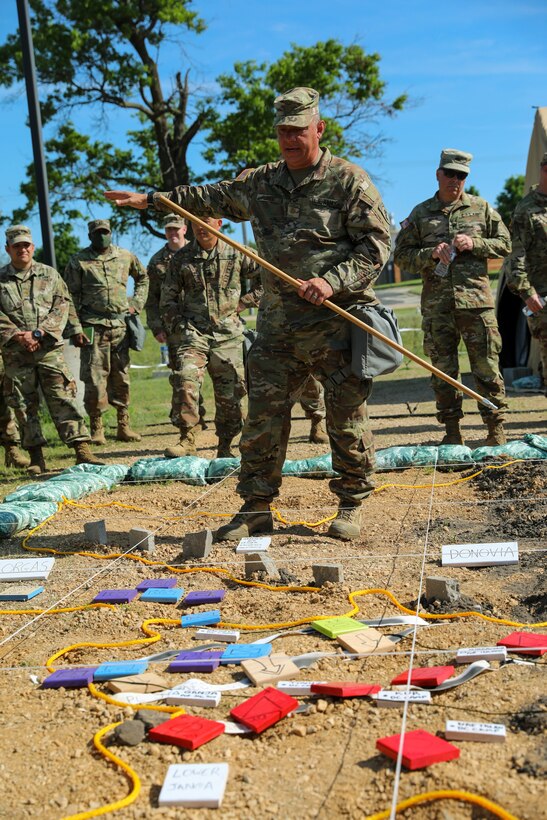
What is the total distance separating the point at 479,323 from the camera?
25.8ft

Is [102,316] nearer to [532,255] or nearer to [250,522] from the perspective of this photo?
[532,255]

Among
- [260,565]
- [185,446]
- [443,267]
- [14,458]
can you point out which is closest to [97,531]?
[260,565]

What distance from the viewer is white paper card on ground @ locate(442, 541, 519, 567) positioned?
4816 millimetres

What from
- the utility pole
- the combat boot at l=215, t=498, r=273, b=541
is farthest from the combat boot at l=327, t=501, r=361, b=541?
the utility pole

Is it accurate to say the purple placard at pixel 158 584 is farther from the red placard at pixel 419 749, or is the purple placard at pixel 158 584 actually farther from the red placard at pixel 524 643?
the red placard at pixel 419 749

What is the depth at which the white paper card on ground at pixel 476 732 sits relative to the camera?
2803mm

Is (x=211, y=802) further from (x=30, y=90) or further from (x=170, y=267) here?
(x=30, y=90)

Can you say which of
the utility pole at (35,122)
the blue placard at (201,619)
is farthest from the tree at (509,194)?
the blue placard at (201,619)

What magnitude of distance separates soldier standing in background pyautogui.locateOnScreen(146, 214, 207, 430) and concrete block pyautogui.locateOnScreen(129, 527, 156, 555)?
4.20 meters

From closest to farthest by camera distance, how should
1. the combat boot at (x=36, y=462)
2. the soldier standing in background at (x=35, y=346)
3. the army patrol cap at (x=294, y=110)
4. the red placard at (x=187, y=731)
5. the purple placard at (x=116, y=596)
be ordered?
1. the red placard at (x=187, y=731)
2. the purple placard at (x=116, y=596)
3. the army patrol cap at (x=294, y=110)
4. the soldier standing in background at (x=35, y=346)
5. the combat boot at (x=36, y=462)

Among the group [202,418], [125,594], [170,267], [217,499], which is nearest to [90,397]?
[202,418]

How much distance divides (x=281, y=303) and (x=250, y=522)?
135 cm

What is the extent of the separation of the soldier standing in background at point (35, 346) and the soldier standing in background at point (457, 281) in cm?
328

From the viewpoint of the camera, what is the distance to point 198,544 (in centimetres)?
536
